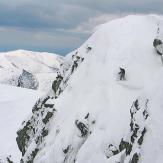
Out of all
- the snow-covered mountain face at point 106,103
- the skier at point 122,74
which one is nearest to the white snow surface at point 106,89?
the snow-covered mountain face at point 106,103

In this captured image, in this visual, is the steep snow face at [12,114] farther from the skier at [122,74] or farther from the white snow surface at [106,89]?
the skier at [122,74]

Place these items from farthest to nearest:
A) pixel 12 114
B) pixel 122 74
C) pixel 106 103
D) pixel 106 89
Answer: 1. pixel 12 114
2. pixel 106 89
3. pixel 122 74
4. pixel 106 103

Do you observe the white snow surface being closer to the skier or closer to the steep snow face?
the skier

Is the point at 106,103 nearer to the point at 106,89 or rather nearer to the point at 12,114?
the point at 106,89

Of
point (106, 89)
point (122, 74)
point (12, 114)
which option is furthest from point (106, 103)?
point (12, 114)

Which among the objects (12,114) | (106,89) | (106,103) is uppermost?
(106,89)

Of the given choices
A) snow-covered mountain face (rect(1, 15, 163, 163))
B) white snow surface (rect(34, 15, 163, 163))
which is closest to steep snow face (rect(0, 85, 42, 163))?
snow-covered mountain face (rect(1, 15, 163, 163))

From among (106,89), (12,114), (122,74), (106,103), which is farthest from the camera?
(12,114)

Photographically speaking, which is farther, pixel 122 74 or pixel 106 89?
pixel 106 89
